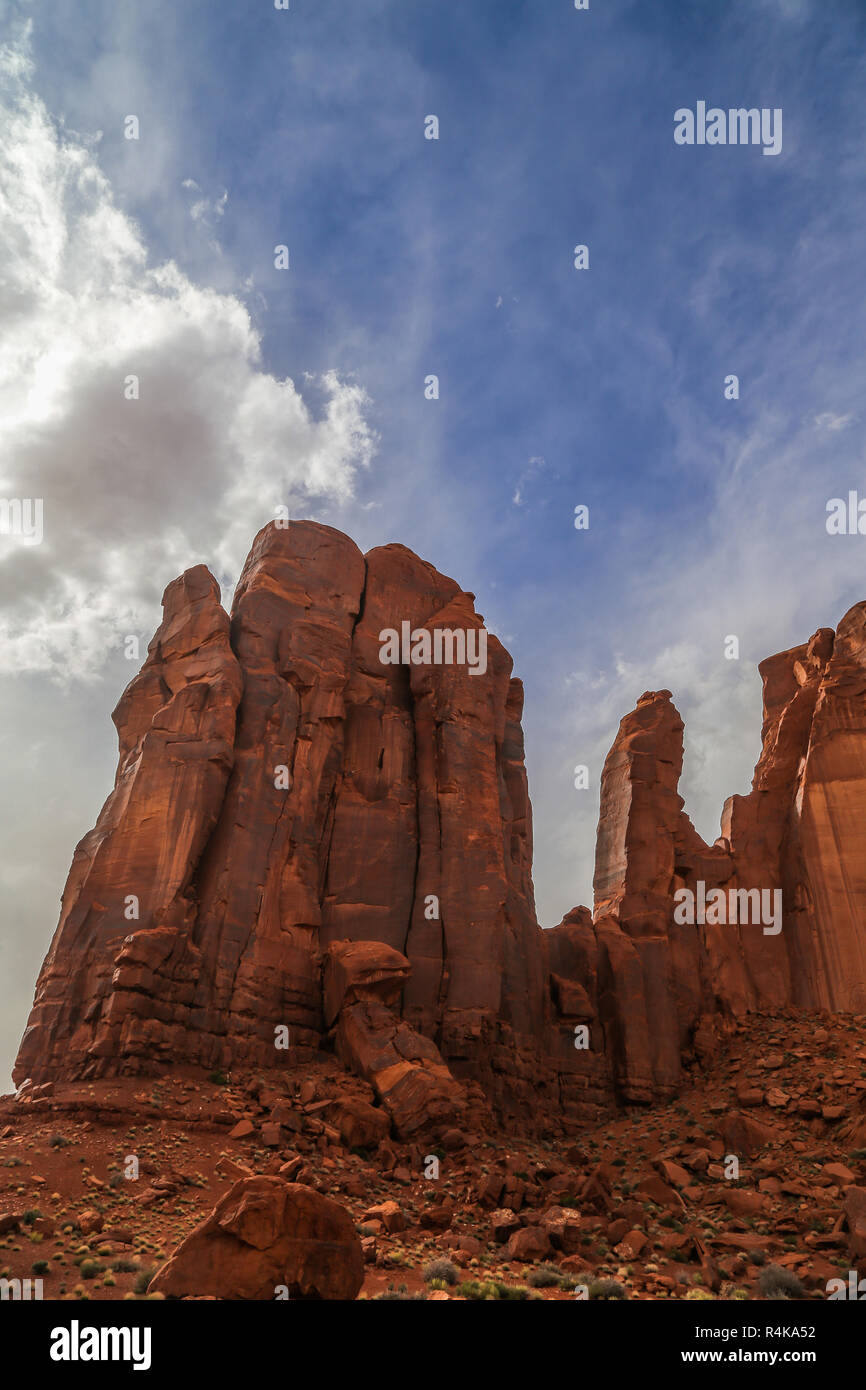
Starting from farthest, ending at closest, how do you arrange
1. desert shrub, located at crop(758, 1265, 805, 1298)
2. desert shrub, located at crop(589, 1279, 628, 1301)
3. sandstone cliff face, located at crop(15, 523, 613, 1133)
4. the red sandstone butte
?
1. the red sandstone butte
2. sandstone cliff face, located at crop(15, 523, 613, 1133)
3. desert shrub, located at crop(758, 1265, 805, 1298)
4. desert shrub, located at crop(589, 1279, 628, 1301)

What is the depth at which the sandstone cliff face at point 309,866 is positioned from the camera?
103 ft

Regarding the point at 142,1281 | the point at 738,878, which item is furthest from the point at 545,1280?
the point at 738,878

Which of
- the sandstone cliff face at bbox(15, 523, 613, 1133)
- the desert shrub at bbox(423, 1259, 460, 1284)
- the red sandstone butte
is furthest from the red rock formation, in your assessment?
the sandstone cliff face at bbox(15, 523, 613, 1133)

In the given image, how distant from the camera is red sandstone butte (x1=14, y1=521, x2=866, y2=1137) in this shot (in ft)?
106

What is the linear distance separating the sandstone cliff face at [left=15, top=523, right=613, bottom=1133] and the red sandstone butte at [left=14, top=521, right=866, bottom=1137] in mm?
115

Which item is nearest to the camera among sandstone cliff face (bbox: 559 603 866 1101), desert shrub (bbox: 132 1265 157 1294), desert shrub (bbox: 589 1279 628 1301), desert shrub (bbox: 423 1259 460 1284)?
desert shrub (bbox: 132 1265 157 1294)

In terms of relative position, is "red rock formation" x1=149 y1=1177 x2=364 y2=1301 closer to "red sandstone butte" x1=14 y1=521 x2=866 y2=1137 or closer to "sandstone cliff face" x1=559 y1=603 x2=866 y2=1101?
"red sandstone butte" x1=14 y1=521 x2=866 y2=1137

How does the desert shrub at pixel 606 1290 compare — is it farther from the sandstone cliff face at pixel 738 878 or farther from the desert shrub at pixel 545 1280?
the sandstone cliff face at pixel 738 878

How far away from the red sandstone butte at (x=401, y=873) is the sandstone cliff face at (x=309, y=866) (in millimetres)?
115

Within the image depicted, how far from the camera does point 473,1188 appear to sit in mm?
25797

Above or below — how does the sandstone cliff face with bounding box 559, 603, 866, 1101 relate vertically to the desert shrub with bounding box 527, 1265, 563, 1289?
above

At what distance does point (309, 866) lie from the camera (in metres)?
37.4

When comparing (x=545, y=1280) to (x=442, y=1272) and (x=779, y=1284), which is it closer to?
(x=442, y=1272)

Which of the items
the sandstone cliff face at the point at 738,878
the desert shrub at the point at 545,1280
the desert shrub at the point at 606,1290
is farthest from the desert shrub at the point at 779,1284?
the sandstone cliff face at the point at 738,878
